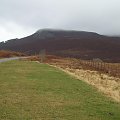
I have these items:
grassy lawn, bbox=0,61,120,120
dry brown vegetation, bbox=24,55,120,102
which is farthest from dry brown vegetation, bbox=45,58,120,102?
grassy lawn, bbox=0,61,120,120

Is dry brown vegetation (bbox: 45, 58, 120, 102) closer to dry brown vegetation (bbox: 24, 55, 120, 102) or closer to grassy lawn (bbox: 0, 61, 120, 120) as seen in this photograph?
dry brown vegetation (bbox: 24, 55, 120, 102)

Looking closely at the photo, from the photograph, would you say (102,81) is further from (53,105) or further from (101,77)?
(53,105)

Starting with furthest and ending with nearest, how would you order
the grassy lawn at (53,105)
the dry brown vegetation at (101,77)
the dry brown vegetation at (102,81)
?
1. the dry brown vegetation at (101,77)
2. the dry brown vegetation at (102,81)
3. the grassy lawn at (53,105)

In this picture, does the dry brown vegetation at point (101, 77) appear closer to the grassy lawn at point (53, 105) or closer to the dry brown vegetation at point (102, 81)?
the dry brown vegetation at point (102, 81)

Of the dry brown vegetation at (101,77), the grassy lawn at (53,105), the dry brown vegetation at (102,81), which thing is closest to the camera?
the grassy lawn at (53,105)

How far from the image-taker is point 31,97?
1666 centimetres

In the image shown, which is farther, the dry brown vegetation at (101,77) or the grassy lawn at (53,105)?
the dry brown vegetation at (101,77)

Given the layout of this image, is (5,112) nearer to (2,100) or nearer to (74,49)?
(2,100)

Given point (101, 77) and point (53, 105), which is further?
point (101, 77)

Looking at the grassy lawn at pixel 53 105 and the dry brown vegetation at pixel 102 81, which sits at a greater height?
the grassy lawn at pixel 53 105

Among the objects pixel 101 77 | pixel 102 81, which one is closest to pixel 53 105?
pixel 102 81

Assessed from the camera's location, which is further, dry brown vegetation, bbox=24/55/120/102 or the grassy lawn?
dry brown vegetation, bbox=24/55/120/102

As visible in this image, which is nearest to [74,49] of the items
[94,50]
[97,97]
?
[94,50]

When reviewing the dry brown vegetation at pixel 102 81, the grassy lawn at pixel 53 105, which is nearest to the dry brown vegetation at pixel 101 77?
the dry brown vegetation at pixel 102 81
